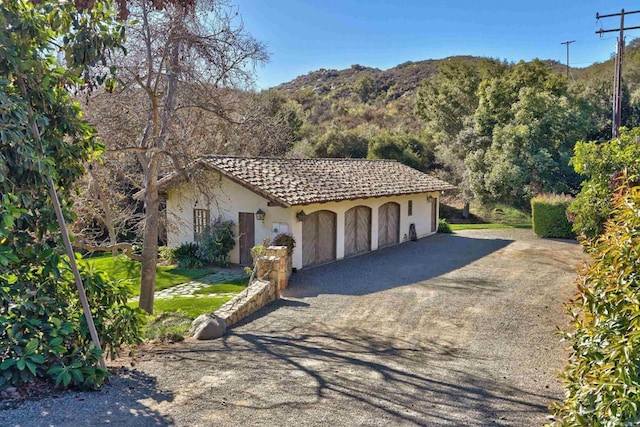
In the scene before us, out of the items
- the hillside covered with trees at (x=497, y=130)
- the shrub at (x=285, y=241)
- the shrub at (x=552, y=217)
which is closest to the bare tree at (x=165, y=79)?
the shrub at (x=285, y=241)

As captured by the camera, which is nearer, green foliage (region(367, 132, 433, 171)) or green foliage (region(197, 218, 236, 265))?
green foliage (region(197, 218, 236, 265))

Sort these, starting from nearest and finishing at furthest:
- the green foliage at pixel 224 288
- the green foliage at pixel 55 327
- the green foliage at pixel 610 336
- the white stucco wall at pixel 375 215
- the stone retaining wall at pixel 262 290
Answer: the green foliage at pixel 610 336 < the green foliage at pixel 55 327 < the stone retaining wall at pixel 262 290 < the green foliage at pixel 224 288 < the white stucco wall at pixel 375 215

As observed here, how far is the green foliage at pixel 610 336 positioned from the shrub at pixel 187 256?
1600 centimetres

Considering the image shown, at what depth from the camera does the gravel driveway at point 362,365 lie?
5867mm

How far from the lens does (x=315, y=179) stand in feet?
64.5

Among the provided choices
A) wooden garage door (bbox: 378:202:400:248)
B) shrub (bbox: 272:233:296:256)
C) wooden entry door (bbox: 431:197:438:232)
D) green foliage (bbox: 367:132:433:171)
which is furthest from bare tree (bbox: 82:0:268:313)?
green foliage (bbox: 367:132:433:171)

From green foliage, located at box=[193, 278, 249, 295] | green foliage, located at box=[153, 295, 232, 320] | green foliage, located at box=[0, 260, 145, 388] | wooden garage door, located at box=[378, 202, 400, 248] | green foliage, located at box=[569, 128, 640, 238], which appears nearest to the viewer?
green foliage, located at box=[0, 260, 145, 388]

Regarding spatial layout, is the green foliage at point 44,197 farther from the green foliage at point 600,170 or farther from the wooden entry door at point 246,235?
the green foliage at point 600,170

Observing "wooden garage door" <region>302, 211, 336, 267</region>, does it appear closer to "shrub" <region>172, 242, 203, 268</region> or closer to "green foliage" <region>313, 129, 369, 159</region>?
"shrub" <region>172, 242, 203, 268</region>

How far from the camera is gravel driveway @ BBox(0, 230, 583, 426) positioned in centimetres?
587

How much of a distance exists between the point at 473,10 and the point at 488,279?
28.0 meters

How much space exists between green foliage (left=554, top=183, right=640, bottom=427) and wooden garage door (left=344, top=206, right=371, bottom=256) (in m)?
15.5

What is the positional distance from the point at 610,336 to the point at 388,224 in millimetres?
18917

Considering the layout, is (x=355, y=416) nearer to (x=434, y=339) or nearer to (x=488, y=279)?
(x=434, y=339)
